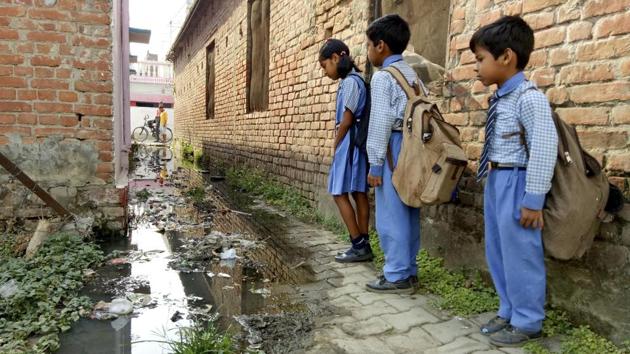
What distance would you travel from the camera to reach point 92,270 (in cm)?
332

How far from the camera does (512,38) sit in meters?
2.18

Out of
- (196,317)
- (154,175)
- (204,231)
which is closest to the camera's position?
(196,317)

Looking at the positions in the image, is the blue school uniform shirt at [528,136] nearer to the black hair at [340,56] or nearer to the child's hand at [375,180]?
the child's hand at [375,180]

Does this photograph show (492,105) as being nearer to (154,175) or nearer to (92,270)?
(92,270)

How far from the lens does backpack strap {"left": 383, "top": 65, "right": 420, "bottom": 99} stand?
9.38ft

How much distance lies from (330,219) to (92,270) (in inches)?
96.8

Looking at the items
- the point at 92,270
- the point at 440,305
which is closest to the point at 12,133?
the point at 92,270

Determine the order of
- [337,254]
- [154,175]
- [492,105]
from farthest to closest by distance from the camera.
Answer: [154,175] < [337,254] < [492,105]

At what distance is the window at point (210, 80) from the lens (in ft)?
43.2

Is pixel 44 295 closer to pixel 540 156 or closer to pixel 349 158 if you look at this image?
pixel 349 158

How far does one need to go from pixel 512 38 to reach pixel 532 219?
89 centimetres

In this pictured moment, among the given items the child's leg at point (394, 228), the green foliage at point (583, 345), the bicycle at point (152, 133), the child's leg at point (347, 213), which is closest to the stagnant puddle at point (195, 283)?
the child's leg at point (347, 213)

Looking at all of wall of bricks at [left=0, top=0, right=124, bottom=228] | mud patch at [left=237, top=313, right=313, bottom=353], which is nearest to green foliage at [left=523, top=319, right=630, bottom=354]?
mud patch at [left=237, top=313, right=313, bottom=353]

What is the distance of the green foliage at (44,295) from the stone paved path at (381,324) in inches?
54.0
